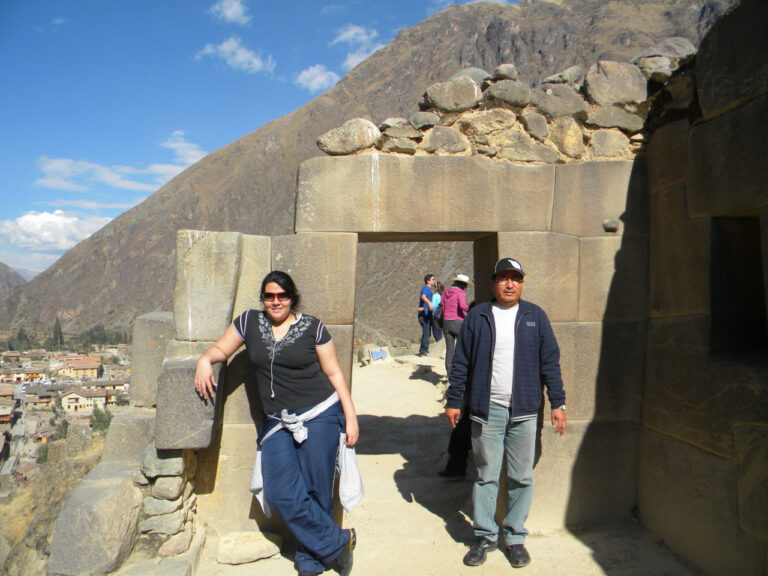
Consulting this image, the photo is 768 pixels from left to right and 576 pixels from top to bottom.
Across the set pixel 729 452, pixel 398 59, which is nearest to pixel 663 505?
pixel 729 452

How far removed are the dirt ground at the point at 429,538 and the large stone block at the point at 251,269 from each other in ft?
5.07

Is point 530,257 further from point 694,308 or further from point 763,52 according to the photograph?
point 763,52

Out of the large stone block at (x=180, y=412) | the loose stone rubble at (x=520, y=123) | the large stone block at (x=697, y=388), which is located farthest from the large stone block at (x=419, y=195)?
the large stone block at (x=180, y=412)

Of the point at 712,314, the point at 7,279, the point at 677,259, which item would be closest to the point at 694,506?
the point at 712,314

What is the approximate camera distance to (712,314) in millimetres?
3018

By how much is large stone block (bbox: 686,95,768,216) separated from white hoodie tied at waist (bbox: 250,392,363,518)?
2.37 meters

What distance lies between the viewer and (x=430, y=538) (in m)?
3.55

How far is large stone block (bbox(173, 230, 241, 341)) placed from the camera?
11.2ft

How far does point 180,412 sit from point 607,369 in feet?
→ 9.02

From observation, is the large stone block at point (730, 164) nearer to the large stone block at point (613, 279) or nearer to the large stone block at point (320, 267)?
the large stone block at point (613, 279)

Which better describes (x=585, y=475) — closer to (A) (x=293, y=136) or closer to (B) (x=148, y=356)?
(B) (x=148, y=356)

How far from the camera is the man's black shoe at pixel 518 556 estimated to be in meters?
3.12

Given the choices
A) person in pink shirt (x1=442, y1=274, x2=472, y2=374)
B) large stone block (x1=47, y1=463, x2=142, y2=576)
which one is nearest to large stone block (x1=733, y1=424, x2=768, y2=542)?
large stone block (x1=47, y1=463, x2=142, y2=576)

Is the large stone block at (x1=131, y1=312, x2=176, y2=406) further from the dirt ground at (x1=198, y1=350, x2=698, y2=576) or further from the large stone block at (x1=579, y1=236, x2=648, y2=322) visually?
the large stone block at (x1=579, y1=236, x2=648, y2=322)
